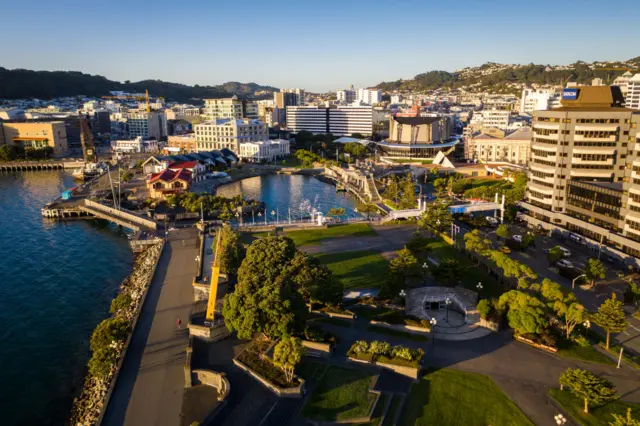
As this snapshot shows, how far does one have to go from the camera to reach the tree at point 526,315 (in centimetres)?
2645

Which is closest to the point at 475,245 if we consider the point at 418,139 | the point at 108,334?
the point at 108,334

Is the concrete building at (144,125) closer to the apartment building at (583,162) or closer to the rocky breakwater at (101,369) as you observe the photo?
the apartment building at (583,162)

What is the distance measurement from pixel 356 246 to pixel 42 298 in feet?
87.2

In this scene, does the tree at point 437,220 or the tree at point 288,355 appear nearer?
the tree at point 288,355

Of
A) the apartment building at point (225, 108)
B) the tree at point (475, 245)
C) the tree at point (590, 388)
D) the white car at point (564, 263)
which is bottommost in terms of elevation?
the white car at point (564, 263)

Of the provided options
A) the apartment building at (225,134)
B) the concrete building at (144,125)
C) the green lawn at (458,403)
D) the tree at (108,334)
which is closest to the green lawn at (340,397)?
the green lawn at (458,403)

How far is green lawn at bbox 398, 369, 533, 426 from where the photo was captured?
67.6 ft

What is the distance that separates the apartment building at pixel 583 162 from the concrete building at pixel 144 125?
119 meters

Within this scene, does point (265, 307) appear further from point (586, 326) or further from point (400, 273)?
point (586, 326)

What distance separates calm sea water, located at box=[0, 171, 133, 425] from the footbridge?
4.12 ft

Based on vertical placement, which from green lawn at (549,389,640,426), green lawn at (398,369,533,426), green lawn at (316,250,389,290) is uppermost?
green lawn at (316,250,389,290)

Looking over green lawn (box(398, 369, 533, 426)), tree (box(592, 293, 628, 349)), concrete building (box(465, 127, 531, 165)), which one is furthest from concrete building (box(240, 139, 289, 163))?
green lawn (box(398, 369, 533, 426))

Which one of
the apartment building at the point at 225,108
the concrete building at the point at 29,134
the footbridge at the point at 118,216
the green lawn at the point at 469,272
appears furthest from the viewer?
the apartment building at the point at 225,108

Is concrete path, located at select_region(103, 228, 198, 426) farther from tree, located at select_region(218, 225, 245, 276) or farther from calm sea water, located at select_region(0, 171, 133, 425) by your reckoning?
calm sea water, located at select_region(0, 171, 133, 425)
